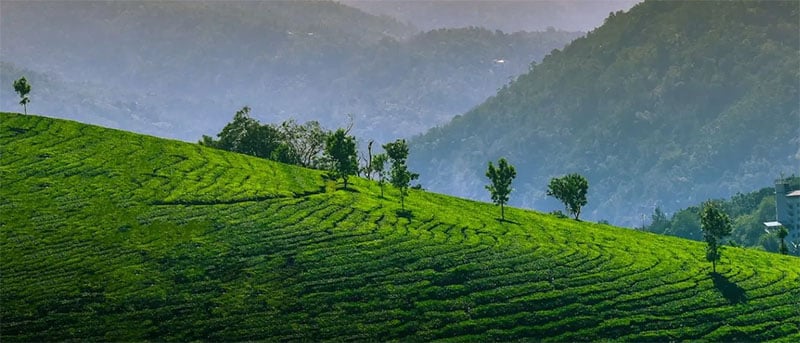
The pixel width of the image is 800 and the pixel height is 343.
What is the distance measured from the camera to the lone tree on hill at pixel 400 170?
132 meters

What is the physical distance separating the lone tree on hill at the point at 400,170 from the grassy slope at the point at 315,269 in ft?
8.49

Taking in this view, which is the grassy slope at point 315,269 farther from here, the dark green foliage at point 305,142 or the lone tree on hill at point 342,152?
the dark green foliage at point 305,142

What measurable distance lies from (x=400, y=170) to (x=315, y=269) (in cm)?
3285

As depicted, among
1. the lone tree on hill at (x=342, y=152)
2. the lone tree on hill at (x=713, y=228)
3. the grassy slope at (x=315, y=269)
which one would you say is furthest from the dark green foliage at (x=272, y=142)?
the lone tree on hill at (x=713, y=228)

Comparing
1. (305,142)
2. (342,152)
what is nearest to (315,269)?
(342,152)

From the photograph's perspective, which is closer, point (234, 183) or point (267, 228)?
point (267, 228)

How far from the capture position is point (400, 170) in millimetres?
133125

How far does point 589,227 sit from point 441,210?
68.1 ft

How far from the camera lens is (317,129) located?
608 feet

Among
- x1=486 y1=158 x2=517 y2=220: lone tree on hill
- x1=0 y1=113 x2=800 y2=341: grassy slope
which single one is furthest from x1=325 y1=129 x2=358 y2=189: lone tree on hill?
x1=486 y1=158 x2=517 y2=220: lone tree on hill

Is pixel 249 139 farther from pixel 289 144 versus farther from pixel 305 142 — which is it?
pixel 305 142

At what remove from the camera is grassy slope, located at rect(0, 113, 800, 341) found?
308 feet

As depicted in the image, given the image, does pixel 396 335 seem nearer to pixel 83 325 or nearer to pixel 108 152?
pixel 83 325

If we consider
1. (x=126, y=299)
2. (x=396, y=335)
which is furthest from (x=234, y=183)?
(x=396, y=335)
